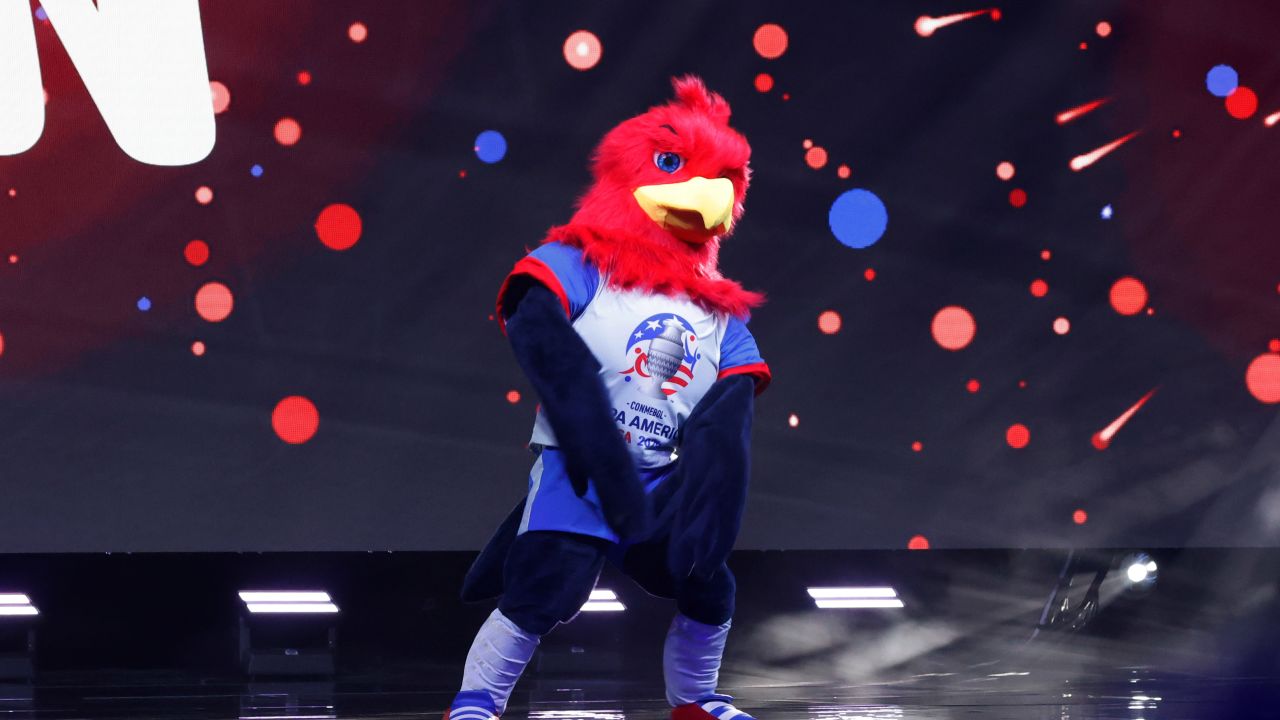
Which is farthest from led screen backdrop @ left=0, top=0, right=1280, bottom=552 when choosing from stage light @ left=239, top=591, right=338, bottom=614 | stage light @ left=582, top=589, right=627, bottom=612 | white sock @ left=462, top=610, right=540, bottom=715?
white sock @ left=462, top=610, right=540, bottom=715

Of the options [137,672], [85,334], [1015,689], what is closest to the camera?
[1015,689]

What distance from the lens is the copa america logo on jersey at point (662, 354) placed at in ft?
4.55

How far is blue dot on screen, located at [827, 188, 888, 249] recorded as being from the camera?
2.65 m

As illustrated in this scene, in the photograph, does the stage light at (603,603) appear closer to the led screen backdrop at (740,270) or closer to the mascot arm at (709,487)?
the led screen backdrop at (740,270)

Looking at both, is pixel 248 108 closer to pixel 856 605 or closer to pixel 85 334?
pixel 85 334

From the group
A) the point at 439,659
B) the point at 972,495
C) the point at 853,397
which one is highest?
the point at 853,397

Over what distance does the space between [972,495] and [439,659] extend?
1209 mm

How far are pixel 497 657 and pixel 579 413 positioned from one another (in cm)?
29

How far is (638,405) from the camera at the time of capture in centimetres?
138

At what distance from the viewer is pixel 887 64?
2699mm

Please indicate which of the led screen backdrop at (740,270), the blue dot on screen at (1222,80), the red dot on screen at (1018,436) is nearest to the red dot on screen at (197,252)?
the led screen backdrop at (740,270)

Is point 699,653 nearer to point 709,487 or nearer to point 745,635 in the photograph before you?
point 709,487


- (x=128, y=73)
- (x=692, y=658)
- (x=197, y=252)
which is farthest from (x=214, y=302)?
(x=692, y=658)

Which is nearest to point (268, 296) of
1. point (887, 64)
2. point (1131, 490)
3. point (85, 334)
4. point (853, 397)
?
point (85, 334)
